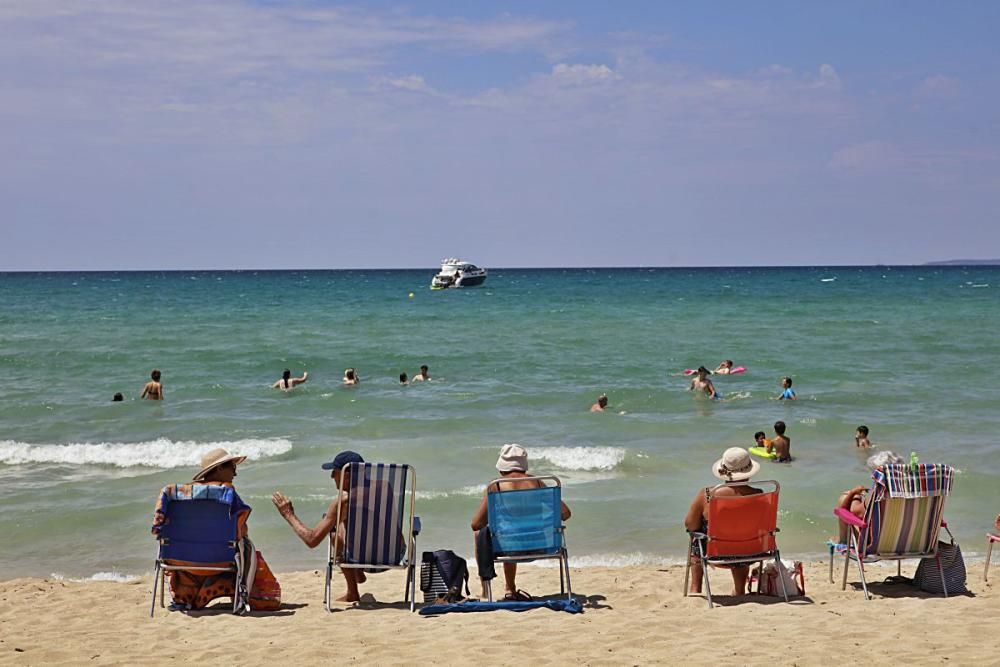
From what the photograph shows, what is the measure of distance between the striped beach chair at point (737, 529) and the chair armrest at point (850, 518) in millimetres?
615

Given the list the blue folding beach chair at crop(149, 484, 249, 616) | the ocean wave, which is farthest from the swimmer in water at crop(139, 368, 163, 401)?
the blue folding beach chair at crop(149, 484, 249, 616)

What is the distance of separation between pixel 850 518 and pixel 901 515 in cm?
34

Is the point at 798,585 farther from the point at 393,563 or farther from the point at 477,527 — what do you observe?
the point at 393,563

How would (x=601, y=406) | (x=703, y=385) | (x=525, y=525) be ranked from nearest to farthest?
(x=525, y=525)
(x=601, y=406)
(x=703, y=385)

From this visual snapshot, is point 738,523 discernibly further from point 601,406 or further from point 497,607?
point 601,406

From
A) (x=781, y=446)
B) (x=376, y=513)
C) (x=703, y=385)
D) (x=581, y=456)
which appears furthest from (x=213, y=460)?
(x=703, y=385)

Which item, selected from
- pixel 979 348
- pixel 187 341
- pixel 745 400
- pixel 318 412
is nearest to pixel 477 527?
pixel 318 412

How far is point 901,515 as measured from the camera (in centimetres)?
679

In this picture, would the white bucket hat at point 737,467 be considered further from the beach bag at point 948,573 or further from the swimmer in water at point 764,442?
the swimmer in water at point 764,442

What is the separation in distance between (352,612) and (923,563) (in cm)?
419

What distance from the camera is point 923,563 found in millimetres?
7227

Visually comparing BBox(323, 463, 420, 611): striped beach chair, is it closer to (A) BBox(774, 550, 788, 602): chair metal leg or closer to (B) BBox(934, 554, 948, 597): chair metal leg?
(A) BBox(774, 550, 788, 602): chair metal leg

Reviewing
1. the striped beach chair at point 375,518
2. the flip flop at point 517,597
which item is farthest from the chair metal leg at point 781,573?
the striped beach chair at point 375,518

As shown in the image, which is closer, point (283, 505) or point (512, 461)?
point (283, 505)
